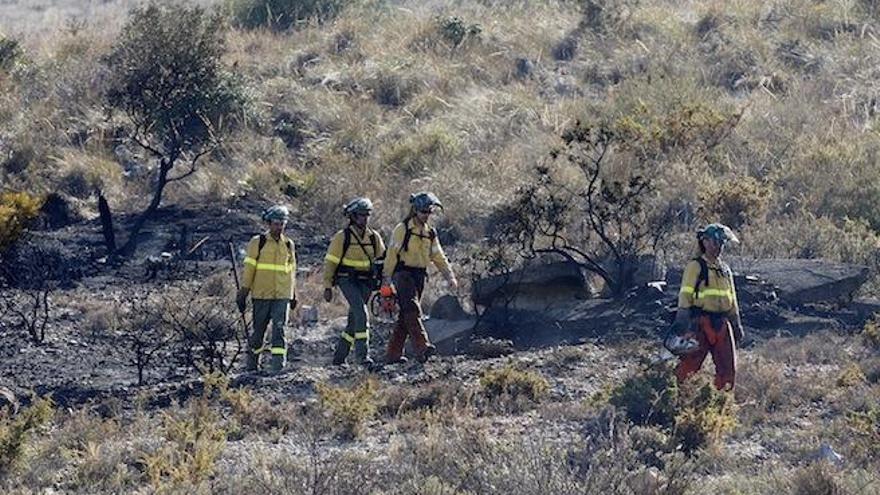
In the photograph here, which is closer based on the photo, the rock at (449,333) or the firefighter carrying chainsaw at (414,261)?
the firefighter carrying chainsaw at (414,261)

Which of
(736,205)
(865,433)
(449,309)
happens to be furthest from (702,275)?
(736,205)

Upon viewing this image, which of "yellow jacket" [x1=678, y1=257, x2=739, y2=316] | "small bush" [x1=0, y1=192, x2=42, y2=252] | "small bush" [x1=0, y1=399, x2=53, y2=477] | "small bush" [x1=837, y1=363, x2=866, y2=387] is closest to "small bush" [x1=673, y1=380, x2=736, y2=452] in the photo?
"yellow jacket" [x1=678, y1=257, x2=739, y2=316]

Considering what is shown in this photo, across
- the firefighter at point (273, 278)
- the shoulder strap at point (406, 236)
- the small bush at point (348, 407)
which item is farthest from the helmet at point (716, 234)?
the firefighter at point (273, 278)

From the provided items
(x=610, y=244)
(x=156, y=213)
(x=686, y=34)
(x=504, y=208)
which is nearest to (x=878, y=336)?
(x=610, y=244)

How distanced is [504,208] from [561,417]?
703 cm

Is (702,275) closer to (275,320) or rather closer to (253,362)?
(275,320)

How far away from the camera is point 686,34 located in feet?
→ 104

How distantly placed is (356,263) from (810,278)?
535 centimetres

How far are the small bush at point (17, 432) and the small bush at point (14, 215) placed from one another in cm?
927

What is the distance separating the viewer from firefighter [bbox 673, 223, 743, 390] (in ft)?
44.9

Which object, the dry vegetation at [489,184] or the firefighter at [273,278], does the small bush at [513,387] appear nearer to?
the dry vegetation at [489,184]

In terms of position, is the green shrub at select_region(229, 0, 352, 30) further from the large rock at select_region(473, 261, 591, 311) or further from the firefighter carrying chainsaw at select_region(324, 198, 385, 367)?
the firefighter carrying chainsaw at select_region(324, 198, 385, 367)

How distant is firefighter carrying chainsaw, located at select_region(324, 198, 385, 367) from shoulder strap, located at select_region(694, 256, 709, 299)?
11.4 feet

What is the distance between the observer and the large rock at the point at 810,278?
18.0 meters
